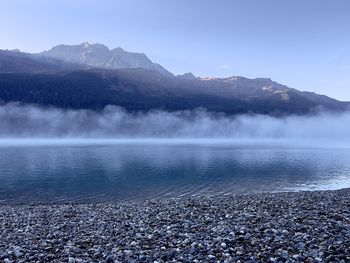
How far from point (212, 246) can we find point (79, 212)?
19.3 meters

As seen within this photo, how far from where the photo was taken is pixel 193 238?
16.6 meters

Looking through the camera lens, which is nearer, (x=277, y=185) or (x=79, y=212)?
(x=79, y=212)

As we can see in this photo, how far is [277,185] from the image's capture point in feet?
204

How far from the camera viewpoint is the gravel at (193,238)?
45.2 ft

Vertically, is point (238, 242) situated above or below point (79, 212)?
above

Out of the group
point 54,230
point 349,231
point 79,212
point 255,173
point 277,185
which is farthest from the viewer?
point 255,173

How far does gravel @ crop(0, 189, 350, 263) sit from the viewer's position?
13.8 metres

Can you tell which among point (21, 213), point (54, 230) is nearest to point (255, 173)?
point (21, 213)

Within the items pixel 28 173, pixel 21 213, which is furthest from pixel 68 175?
pixel 21 213

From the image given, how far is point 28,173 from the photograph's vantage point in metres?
75.4

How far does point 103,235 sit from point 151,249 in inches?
194

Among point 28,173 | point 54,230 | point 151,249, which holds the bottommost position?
point 28,173

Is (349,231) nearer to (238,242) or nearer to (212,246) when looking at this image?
(238,242)

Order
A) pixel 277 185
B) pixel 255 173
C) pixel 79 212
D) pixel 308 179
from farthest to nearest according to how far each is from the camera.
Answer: pixel 255 173
pixel 308 179
pixel 277 185
pixel 79 212
